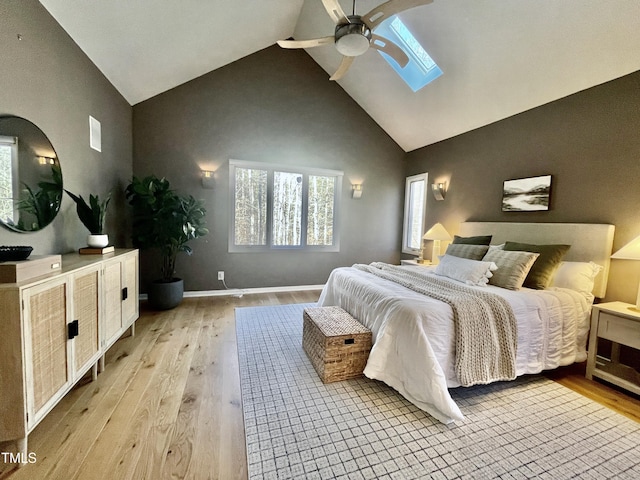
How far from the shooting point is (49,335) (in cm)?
154

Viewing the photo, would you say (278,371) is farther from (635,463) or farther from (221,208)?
(221,208)

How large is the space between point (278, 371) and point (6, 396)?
5.03 ft

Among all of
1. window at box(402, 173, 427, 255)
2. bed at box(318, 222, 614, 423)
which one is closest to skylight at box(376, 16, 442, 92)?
window at box(402, 173, 427, 255)

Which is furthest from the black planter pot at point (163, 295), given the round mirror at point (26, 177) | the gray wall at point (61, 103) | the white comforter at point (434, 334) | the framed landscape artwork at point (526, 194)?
the framed landscape artwork at point (526, 194)

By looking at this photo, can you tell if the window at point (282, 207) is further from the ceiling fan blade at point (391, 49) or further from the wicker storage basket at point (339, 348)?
the wicker storage basket at point (339, 348)

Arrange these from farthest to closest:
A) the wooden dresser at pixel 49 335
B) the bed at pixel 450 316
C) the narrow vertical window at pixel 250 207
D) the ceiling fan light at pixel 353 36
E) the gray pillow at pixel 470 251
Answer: the narrow vertical window at pixel 250 207
the gray pillow at pixel 470 251
the ceiling fan light at pixel 353 36
the bed at pixel 450 316
the wooden dresser at pixel 49 335

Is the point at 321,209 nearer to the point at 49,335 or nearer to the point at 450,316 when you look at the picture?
the point at 450,316

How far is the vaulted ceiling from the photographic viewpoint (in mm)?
2289

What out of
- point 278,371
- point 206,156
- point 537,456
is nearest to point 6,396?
point 278,371

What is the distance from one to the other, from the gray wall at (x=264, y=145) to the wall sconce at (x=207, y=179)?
87 millimetres

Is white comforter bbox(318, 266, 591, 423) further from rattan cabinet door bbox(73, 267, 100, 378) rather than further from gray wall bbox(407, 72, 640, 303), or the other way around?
rattan cabinet door bbox(73, 267, 100, 378)

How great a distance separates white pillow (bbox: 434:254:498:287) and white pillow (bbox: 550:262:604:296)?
602 millimetres

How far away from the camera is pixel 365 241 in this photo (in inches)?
205

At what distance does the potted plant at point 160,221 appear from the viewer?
349 centimetres
